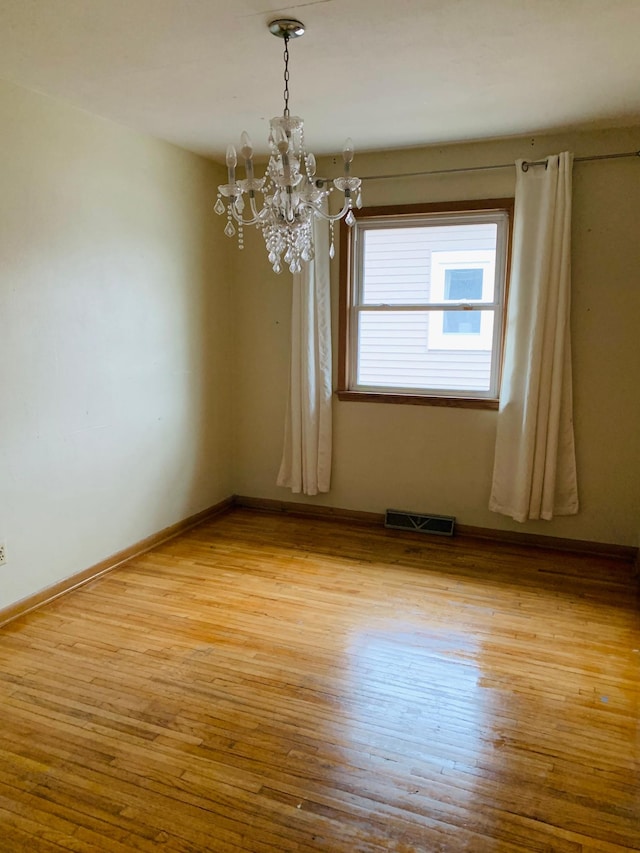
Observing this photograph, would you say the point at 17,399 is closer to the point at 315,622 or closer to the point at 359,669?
the point at 315,622

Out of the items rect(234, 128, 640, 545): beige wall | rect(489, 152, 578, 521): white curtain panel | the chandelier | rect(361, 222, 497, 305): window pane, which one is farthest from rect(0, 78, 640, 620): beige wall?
the chandelier

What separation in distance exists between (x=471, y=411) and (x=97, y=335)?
95.4 inches

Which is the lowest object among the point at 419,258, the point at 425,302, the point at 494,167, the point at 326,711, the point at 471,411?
the point at 326,711

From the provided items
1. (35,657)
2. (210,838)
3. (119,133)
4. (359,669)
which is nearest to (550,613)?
(359,669)

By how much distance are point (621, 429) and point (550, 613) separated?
132cm

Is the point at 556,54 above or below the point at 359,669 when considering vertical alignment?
above

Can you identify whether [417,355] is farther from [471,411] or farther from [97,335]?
[97,335]

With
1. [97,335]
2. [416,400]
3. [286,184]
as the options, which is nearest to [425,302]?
[416,400]

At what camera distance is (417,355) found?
4102 mm

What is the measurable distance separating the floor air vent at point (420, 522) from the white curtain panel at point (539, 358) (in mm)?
464

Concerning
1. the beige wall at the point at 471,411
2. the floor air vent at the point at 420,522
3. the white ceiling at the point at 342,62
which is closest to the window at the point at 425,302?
the beige wall at the point at 471,411

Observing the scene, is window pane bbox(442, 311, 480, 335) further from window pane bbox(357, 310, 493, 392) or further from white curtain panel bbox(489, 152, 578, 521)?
white curtain panel bbox(489, 152, 578, 521)

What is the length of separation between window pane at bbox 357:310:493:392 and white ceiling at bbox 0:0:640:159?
120 centimetres

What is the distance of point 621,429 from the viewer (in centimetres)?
365
